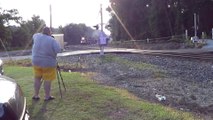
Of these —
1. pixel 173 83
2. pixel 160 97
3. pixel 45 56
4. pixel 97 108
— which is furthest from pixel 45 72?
pixel 173 83

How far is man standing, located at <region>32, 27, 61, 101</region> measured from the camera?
8883 mm

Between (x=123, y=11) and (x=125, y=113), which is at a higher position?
(x=123, y=11)

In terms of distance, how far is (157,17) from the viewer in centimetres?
6631

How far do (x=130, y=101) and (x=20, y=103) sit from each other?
532 cm

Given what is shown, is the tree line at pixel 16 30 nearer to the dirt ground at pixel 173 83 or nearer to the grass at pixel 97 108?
the dirt ground at pixel 173 83

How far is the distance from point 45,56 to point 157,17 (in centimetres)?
5843

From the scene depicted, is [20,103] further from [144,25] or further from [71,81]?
[144,25]

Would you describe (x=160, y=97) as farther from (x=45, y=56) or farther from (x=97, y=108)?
(x=45, y=56)

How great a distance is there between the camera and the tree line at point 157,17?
5850 centimetres

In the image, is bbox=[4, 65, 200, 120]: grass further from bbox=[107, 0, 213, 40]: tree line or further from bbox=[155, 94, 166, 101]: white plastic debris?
bbox=[107, 0, 213, 40]: tree line

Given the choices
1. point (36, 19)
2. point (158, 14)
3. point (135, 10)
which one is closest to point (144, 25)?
point (135, 10)

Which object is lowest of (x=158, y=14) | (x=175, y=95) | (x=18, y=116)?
(x=175, y=95)

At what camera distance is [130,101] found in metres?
8.98

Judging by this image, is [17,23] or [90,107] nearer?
[90,107]
